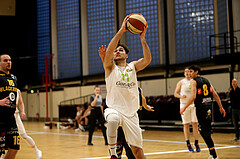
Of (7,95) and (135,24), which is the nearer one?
(135,24)

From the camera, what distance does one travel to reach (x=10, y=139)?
512 centimetres

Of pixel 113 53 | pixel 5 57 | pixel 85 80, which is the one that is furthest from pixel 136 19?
pixel 85 80

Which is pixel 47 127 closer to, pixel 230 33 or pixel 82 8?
pixel 82 8

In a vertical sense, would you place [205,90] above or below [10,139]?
above

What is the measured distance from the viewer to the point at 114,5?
23.4m

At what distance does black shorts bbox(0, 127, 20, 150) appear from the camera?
511cm

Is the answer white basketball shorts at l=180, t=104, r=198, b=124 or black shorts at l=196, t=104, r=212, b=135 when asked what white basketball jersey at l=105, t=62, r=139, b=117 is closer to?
black shorts at l=196, t=104, r=212, b=135

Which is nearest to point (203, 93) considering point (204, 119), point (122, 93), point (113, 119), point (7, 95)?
point (204, 119)

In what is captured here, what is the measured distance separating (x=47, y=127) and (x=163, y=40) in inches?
349

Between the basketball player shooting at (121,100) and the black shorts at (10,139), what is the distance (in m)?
1.73

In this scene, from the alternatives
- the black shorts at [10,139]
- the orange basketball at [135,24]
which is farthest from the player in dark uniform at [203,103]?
the black shorts at [10,139]

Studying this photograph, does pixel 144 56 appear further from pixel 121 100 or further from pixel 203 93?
pixel 203 93

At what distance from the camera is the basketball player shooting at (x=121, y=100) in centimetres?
424

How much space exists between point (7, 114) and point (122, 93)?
2015 mm
